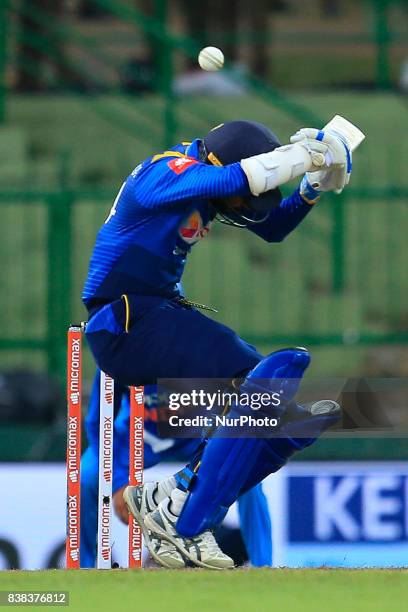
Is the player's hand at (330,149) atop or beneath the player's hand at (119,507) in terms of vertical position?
atop

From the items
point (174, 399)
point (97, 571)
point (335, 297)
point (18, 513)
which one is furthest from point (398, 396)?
point (97, 571)

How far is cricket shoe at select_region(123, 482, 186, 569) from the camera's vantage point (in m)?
5.71

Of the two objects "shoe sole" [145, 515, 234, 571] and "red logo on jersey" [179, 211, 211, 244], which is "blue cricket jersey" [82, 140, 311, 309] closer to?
"red logo on jersey" [179, 211, 211, 244]

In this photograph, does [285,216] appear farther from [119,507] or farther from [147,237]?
[119,507]

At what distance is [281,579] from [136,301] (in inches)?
51.3

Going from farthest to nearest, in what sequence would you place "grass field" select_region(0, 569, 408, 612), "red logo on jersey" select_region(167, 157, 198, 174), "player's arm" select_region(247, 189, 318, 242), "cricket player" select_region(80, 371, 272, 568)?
"cricket player" select_region(80, 371, 272, 568) < "player's arm" select_region(247, 189, 318, 242) < "red logo on jersey" select_region(167, 157, 198, 174) < "grass field" select_region(0, 569, 408, 612)

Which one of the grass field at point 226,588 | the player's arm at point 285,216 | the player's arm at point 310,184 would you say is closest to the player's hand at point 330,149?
the player's arm at point 310,184

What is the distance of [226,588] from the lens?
4.96 metres

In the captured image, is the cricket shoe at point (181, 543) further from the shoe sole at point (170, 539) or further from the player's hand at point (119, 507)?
the player's hand at point (119, 507)

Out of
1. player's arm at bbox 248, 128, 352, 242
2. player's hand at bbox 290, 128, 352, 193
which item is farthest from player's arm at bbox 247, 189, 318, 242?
player's hand at bbox 290, 128, 352, 193

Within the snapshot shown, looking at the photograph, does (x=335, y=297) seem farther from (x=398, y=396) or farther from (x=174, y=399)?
(x=174, y=399)

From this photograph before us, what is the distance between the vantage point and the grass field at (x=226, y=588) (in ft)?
15.3

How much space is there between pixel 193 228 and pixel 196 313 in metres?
0.33

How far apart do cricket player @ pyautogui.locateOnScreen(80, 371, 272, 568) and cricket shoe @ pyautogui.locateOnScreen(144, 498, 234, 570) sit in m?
0.98
